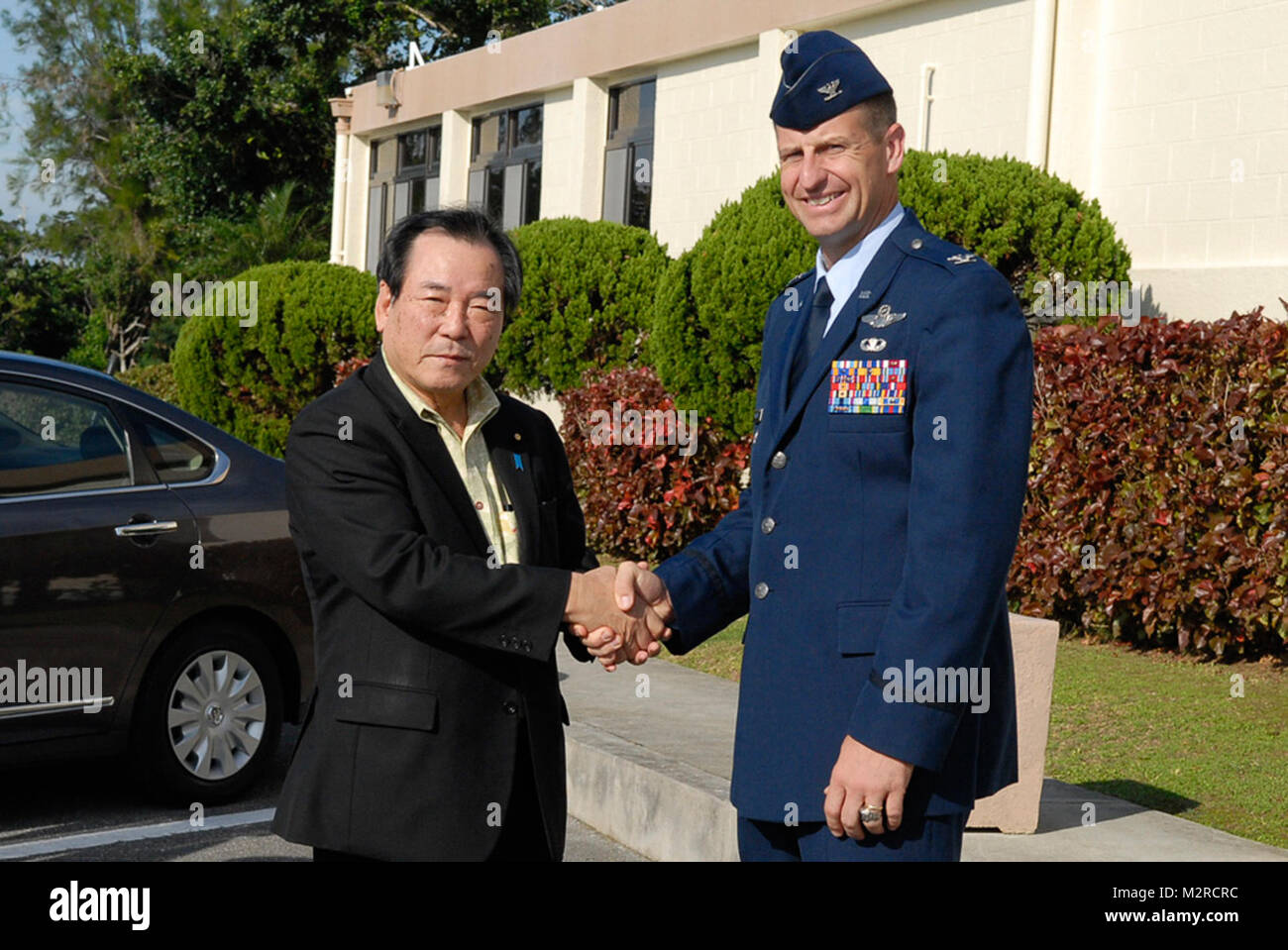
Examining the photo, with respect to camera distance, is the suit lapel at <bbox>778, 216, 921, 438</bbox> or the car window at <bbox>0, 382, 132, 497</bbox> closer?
the suit lapel at <bbox>778, 216, 921, 438</bbox>

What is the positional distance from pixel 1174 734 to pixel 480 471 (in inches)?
203

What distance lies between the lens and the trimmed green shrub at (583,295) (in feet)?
51.2

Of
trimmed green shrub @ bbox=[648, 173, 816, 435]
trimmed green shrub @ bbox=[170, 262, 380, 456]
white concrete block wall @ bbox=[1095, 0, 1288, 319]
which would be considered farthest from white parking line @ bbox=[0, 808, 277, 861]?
trimmed green shrub @ bbox=[170, 262, 380, 456]

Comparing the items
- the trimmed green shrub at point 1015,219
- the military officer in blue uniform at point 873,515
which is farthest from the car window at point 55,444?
the trimmed green shrub at point 1015,219

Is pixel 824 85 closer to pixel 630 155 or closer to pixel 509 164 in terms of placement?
pixel 630 155

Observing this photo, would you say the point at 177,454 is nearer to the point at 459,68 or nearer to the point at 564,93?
the point at 564,93

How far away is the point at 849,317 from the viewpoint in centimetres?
304

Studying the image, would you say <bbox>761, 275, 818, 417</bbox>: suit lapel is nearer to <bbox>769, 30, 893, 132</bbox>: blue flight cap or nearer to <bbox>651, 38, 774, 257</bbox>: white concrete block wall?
<bbox>769, 30, 893, 132</bbox>: blue flight cap

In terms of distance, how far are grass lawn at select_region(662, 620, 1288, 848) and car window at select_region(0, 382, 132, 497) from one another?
4036 mm

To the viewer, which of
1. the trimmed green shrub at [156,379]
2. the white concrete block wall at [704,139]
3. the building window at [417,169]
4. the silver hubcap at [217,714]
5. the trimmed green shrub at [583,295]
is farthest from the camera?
the trimmed green shrub at [156,379]

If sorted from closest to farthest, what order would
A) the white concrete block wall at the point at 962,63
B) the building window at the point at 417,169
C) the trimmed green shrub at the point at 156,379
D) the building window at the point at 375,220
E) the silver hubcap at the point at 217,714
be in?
the silver hubcap at the point at 217,714, the white concrete block wall at the point at 962,63, the building window at the point at 417,169, the building window at the point at 375,220, the trimmed green shrub at the point at 156,379

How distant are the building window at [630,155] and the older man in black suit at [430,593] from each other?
1569 cm

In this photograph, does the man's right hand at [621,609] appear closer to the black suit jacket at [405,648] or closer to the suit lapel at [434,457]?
the black suit jacket at [405,648]

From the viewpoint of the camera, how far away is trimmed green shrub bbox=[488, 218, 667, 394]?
1562cm
